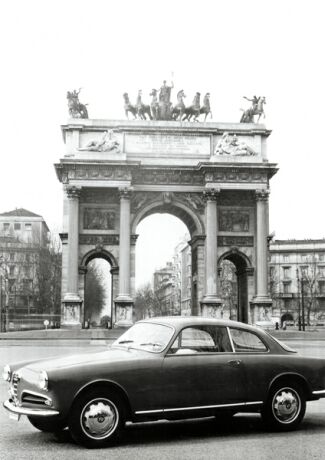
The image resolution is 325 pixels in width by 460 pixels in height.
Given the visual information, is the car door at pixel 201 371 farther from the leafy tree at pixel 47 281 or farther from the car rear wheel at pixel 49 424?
the leafy tree at pixel 47 281

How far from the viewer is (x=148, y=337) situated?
26.8 ft

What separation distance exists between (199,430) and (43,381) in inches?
84.6

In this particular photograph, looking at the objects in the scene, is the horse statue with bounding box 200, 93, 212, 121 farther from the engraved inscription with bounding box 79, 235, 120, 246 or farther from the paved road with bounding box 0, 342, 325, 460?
the paved road with bounding box 0, 342, 325, 460

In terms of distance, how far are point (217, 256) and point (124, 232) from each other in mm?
5804

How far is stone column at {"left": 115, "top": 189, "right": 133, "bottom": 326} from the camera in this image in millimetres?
39938

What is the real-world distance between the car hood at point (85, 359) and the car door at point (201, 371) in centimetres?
36

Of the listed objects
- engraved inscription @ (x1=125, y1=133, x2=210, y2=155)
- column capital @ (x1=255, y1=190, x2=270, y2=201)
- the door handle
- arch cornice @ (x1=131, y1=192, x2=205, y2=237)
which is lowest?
the door handle

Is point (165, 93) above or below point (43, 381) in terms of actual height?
above

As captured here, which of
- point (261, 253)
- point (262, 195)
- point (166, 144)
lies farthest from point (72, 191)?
point (261, 253)

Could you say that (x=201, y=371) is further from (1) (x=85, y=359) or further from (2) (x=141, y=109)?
(2) (x=141, y=109)

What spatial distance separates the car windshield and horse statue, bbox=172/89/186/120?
3546cm

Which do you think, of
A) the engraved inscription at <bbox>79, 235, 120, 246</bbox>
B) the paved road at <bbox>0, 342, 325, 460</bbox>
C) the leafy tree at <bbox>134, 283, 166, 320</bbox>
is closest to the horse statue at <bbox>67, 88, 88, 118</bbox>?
the engraved inscription at <bbox>79, 235, 120, 246</bbox>

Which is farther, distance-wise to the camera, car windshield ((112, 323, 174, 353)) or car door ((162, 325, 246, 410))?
car windshield ((112, 323, 174, 353))

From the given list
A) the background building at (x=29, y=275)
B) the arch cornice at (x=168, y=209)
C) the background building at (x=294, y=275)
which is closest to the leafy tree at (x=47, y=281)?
the background building at (x=29, y=275)
